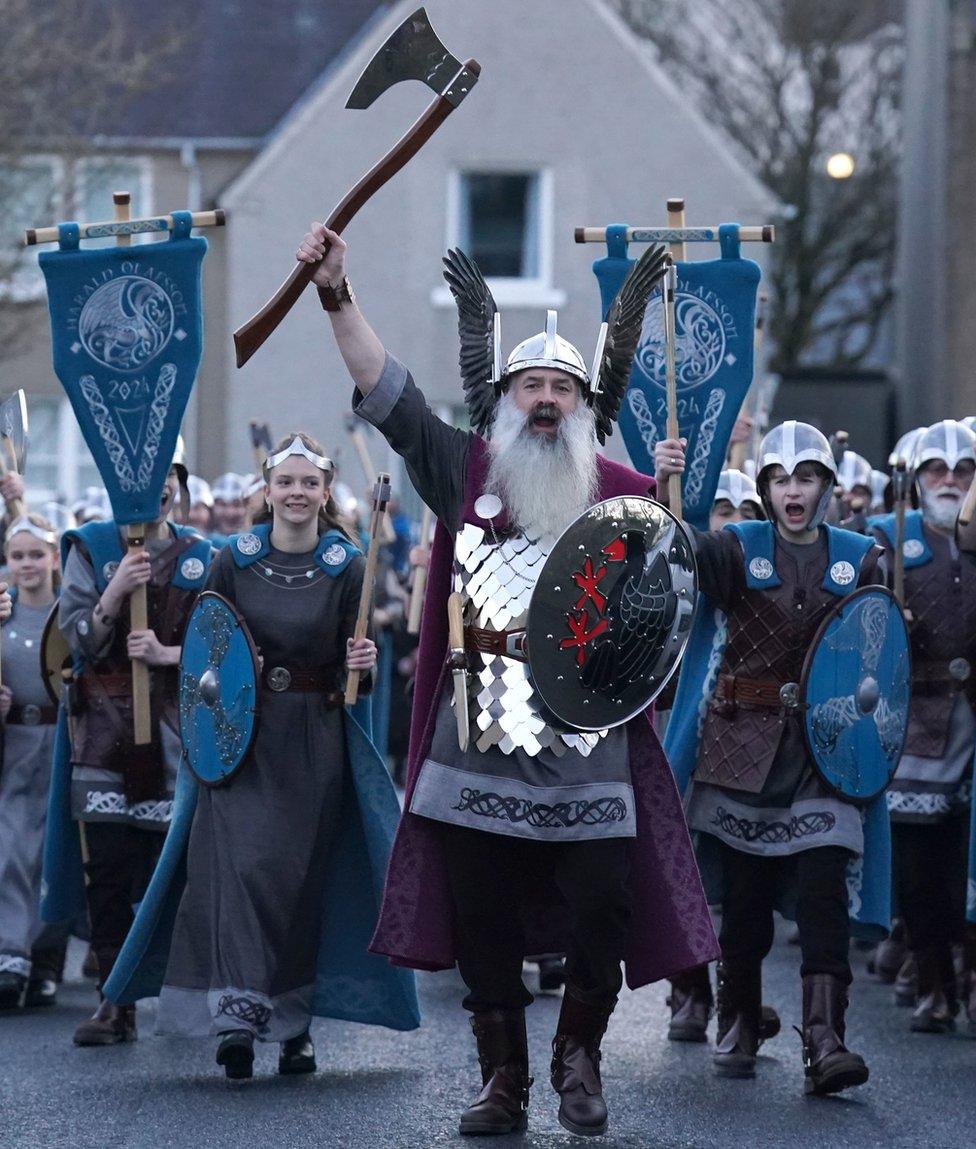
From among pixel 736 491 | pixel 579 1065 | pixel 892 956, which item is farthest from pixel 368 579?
pixel 892 956

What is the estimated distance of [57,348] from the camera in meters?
7.75

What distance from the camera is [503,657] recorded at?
5.94 metres

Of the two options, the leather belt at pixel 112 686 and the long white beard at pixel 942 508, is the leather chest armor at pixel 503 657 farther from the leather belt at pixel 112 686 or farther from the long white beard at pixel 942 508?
the long white beard at pixel 942 508

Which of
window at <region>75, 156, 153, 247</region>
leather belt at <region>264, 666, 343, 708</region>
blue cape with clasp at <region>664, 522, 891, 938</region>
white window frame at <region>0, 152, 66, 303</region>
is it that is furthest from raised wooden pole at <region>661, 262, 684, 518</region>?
window at <region>75, 156, 153, 247</region>

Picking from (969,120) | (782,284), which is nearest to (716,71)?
(782,284)

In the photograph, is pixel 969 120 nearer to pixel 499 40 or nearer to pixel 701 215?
pixel 701 215

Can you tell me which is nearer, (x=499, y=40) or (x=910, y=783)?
(x=910, y=783)

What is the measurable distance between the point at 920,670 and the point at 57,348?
9.81 ft

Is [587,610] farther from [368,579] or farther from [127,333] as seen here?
[127,333]

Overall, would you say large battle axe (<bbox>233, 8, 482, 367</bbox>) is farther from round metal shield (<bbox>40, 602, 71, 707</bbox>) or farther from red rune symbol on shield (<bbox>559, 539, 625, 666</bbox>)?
round metal shield (<bbox>40, 602, 71, 707</bbox>)

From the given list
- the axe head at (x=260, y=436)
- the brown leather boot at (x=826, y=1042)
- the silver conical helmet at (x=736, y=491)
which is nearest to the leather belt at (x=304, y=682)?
the brown leather boot at (x=826, y=1042)

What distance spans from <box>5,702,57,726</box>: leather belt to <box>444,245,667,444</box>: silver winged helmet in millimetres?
2804

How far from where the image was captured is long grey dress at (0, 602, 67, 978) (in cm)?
844

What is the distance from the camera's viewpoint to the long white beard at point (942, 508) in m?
7.93
